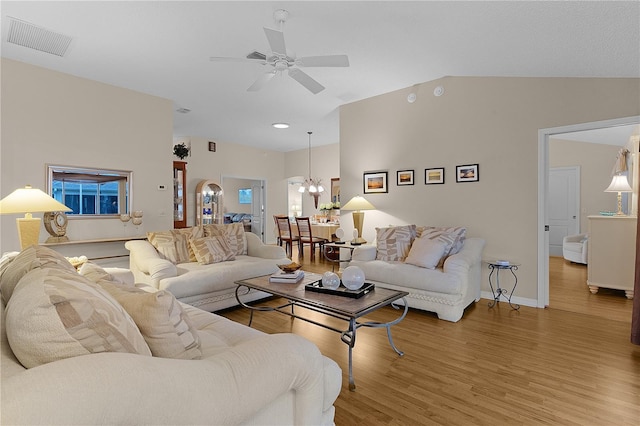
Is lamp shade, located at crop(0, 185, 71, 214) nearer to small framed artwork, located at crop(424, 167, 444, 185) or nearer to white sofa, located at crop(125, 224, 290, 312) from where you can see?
white sofa, located at crop(125, 224, 290, 312)

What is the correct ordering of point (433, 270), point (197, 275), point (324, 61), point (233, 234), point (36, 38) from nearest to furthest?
1. point (324, 61)
2. point (36, 38)
3. point (197, 275)
4. point (433, 270)
5. point (233, 234)

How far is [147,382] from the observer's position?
87cm

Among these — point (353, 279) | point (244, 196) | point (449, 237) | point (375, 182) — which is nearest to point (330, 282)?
point (353, 279)

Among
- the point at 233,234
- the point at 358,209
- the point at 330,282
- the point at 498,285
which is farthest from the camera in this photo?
the point at 358,209

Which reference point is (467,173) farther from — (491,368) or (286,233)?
(286,233)

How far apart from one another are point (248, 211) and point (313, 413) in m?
10.4

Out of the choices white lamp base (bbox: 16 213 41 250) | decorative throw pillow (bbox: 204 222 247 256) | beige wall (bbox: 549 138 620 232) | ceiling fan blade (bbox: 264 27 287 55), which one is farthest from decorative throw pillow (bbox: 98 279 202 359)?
beige wall (bbox: 549 138 620 232)

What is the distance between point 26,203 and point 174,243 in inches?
57.3

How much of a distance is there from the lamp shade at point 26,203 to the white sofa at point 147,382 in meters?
1.59

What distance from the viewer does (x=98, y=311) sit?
0.98m

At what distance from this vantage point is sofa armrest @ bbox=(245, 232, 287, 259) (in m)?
4.33

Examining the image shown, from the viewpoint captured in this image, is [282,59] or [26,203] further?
[282,59]

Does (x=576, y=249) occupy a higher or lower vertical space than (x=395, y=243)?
lower

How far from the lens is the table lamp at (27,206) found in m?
2.58
